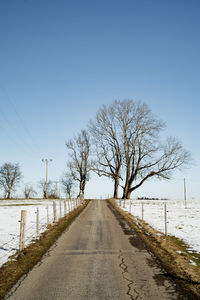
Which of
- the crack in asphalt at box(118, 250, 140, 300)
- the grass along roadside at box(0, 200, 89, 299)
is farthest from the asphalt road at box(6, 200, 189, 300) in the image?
the grass along roadside at box(0, 200, 89, 299)

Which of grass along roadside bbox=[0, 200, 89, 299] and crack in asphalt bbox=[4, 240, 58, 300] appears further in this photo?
grass along roadside bbox=[0, 200, 89, 299]

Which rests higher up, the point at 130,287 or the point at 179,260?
the point at 130,287

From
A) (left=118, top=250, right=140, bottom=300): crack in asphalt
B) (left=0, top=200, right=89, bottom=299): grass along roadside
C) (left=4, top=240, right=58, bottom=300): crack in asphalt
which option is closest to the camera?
(left=118, top=250, right=140, bottom=300): crack in asphalt

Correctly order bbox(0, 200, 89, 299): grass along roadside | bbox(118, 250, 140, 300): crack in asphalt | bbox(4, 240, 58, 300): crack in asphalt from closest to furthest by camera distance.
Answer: bbox(118, 250, 140, 300): crack in asphalt < bbox(4, 240, 58, 300): crack in asphalt < bbox(0, 200, 89, 299): grass along roadside

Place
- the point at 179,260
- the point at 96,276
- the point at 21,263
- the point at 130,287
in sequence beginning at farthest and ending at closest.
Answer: the point at 179,260 → the point at 21,263 → the point at 96,276 → the point at 130,287

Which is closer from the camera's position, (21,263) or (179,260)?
(21,263)

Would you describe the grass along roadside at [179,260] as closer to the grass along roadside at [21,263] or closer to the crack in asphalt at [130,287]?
the crack in asphalt at [130,287]

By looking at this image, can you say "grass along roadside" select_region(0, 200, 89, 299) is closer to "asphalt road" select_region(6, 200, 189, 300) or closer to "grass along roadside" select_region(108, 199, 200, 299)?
"asphalt road" select_region(6, 200, 189, 300)

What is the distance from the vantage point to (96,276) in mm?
5457

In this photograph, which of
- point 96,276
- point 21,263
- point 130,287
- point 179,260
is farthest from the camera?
point 179,260

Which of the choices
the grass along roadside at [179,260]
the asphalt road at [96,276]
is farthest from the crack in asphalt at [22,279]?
the grass along roadside at [179,260]

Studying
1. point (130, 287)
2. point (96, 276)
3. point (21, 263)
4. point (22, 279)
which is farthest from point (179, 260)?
point (21, 263)

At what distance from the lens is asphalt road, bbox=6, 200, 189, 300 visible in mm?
4512

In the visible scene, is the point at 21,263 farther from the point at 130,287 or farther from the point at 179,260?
the point at 179,260
